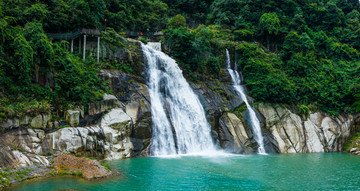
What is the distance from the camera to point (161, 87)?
83.4 feet

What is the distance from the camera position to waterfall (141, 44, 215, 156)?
21.9 m

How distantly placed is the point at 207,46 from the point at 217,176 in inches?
803

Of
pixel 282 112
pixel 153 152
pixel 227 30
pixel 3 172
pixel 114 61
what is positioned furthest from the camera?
pixel 227 30

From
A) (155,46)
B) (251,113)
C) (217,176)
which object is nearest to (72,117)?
(217,176)

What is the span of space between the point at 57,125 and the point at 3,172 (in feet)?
17.4

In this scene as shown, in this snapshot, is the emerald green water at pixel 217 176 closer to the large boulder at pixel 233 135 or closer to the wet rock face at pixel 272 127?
the large boulder at pixel 233 135

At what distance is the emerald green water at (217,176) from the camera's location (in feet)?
40.9

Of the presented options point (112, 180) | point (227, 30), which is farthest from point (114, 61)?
point (227, 30)

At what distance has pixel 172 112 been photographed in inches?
936

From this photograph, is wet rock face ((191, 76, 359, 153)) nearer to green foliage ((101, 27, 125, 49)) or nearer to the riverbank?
green foliage ((101, 27, 125, 49))

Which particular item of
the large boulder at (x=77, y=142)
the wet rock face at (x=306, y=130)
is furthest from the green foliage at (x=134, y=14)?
the wet rock face at (x=306, y=130)

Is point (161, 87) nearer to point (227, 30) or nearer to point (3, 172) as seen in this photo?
point (3, 172)

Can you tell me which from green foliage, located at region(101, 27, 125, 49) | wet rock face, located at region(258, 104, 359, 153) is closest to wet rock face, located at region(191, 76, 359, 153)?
wet rock face, located at region(258, 104, 359, 153)

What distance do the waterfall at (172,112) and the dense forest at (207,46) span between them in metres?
3.12
